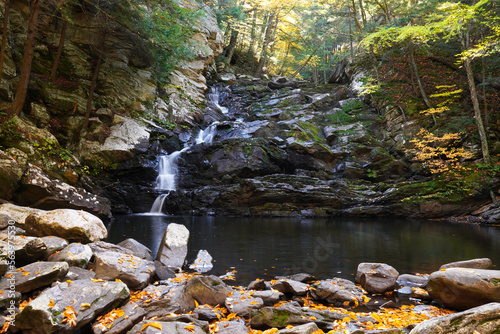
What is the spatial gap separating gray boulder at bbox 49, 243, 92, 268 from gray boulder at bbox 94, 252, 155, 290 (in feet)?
0.64

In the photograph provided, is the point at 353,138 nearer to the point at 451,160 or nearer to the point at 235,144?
the point at 451,160

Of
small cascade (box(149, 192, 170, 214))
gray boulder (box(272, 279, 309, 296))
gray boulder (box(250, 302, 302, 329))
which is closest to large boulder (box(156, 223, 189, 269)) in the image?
gray boulder (box(272, 279, 309, 296))

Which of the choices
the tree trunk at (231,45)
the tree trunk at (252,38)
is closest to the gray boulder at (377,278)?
the tree trunk at (231,45)

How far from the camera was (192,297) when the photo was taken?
4305 millimetres

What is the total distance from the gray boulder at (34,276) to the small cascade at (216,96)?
74.1 feet

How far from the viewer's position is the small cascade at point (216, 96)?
26.1 m

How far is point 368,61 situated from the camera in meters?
26.0

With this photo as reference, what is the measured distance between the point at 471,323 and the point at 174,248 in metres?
5.54

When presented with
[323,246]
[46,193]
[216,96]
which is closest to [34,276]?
[323,246]

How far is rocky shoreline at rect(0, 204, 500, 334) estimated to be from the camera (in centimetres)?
315

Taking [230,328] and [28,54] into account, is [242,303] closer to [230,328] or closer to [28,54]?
[230,328]

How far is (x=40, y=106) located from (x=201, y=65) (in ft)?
50.2

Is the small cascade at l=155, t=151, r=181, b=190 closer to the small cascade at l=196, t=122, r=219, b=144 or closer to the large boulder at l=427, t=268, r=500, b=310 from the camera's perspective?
the small cascade at l=196, t=122, r=219, b=144

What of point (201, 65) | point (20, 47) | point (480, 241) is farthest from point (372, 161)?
point (20, 47)
